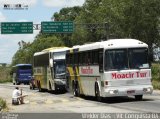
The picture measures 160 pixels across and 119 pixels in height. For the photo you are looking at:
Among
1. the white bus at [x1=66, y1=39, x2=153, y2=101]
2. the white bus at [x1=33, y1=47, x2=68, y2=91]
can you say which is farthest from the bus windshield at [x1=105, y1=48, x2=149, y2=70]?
the white bus at [x1=33, y1=47, x2=68, y2=91]

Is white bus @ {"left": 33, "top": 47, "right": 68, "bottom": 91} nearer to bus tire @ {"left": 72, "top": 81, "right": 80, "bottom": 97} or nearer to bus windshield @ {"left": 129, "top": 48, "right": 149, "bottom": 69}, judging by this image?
bus tire @ {"left": 72, "top": 81, "right": 80, "bottom": 97}

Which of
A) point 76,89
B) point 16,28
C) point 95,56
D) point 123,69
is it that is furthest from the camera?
point 16,28

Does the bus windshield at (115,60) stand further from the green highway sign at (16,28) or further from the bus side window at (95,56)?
the green highway sign at (16,28)

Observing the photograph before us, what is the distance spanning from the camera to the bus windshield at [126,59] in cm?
2656

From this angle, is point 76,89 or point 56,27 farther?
point 56,27

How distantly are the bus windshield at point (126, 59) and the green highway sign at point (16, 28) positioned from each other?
3775 cm

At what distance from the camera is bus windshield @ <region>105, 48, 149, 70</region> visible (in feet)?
87.1

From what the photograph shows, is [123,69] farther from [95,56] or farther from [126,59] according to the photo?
[95,56]

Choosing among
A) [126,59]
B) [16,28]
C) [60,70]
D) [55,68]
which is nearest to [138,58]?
[126,59]

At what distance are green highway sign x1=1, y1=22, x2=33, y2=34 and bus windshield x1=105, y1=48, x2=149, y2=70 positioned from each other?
3775cm

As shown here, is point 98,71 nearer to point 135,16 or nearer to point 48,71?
point 48,71

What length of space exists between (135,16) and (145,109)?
115 feet

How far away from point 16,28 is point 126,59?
125ft

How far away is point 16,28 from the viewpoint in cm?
6347
